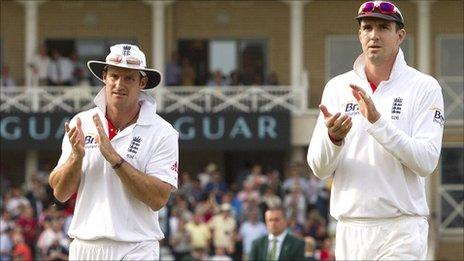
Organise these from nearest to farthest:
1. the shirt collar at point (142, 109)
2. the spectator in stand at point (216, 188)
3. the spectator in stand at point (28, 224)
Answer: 1. the shirt collar at point (142, 109)
2. the spectator in stand at point (28, 224)
3. the spectator in stand at point (216, 188)

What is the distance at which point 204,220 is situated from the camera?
2545cm

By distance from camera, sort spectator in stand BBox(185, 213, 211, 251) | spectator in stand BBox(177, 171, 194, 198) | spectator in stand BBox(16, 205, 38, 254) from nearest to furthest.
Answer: spectator in stand BBox(185, 213, 211, 251) → spectator in stand BBox(16, 205, 38, 254) → spectator in stand BBox(177, 171, 194, 198)

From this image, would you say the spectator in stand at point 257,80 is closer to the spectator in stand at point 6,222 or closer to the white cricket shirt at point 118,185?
the spectator in stand at point 6,222

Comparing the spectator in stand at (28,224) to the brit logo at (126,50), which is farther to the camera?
the spectator in stand at (28,224)

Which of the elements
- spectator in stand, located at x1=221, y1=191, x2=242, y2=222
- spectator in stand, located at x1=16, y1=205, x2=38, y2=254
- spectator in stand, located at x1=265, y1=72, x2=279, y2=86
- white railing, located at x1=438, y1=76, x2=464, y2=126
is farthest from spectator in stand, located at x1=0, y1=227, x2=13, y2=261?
white railing, located at x1=438, y1=76, x2=464, y2=126

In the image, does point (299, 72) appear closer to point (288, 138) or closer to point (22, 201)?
point (288, 138)

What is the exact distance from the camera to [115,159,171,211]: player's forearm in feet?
26.4

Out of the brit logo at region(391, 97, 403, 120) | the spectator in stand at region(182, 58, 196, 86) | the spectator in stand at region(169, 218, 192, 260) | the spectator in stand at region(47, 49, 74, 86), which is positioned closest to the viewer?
the brit logo at region(391, 97, 403, 120)

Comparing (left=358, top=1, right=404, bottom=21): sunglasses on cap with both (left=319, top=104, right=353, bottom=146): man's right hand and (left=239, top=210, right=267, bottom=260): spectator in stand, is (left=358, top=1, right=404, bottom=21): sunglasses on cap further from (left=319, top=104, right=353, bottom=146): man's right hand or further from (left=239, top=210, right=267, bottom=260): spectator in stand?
(left=239, top=210, right=267, bottom=260): spectator in stand

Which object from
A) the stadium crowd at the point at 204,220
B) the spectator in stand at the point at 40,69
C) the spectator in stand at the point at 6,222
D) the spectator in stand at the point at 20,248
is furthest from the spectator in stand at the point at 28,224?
the spectator in stand at the point at 40,69

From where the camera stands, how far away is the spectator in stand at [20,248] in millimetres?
23898

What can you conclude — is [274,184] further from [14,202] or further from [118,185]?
[118,185]

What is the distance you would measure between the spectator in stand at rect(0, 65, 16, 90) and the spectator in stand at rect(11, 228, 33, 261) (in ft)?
26.4

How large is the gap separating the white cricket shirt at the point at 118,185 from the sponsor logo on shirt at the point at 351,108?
111 centimetres
